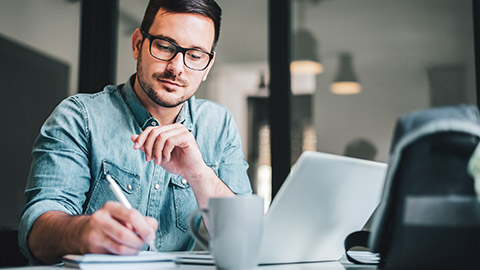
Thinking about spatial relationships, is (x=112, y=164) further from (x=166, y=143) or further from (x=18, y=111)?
(x=18, y=111)

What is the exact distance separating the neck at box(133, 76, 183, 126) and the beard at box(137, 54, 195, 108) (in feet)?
0.12

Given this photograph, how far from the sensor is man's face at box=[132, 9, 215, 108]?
1281 millimetres

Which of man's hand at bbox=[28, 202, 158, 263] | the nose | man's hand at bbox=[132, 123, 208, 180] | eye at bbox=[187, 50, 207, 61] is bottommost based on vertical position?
man's hand at bbox=[28, 202, 158, 263]

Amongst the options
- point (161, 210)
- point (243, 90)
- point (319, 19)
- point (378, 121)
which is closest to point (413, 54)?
point (378, 121)

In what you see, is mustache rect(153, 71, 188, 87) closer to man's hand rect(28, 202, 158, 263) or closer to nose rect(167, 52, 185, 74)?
nose rect(167, 52, 185, 74)

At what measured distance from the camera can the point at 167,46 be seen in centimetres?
129

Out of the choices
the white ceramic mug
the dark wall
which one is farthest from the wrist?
the dark wall

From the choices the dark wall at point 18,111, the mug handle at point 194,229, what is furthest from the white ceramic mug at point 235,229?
the dark wall at point 18,111

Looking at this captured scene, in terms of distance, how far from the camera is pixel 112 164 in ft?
4.03

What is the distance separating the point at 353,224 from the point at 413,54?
217 centimetres

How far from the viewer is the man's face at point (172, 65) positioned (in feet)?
4.20

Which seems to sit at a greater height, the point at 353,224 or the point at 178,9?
the point at 178,9

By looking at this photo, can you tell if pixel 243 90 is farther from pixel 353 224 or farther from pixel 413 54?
pixel 353 224

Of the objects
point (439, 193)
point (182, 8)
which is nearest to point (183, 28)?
point (182, 8)
